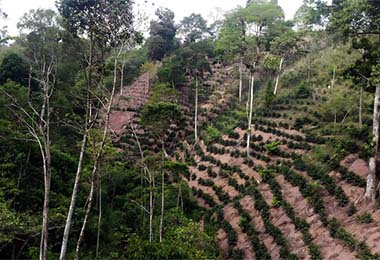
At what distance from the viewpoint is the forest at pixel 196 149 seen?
9.55 meters

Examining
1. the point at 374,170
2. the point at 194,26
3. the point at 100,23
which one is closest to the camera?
→ the point at 100,23

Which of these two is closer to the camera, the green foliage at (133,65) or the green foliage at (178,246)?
the green foliage at (178,246)

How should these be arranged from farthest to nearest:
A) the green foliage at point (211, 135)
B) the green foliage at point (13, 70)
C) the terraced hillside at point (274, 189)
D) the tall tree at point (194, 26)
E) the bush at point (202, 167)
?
the tall tree at point (194, 26)
the green foliage at point (13, 70)
the green foliage at point (211, 135)
the bush at point (202, 167)
the terraced hillside at point (274, 189)

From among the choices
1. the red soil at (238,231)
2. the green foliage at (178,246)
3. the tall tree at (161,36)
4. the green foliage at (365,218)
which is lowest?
the red soil at (238,231)

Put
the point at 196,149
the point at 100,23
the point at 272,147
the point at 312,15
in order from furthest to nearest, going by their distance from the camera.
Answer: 1. the point at 312,15
2. the point at 196,149
3. the point at 272,147
4. the point at 100,23

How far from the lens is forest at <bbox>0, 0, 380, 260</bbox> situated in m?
9.55

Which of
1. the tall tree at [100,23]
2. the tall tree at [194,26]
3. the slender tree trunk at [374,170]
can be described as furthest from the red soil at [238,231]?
the tall tree at [194,26]

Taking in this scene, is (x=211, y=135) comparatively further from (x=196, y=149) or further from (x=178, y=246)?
(x=178, y=246)

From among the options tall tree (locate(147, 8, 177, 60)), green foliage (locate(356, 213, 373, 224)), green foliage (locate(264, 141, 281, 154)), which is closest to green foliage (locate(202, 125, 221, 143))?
green foliage (locate(264, 141, 281, 154))

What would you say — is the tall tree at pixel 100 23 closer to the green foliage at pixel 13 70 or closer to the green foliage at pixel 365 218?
the green foliage at pixel 365 218

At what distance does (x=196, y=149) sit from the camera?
2347cm

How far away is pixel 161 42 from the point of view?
3472cm

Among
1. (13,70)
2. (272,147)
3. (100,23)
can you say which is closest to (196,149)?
(272,147)

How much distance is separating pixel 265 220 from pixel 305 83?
41.6ft
